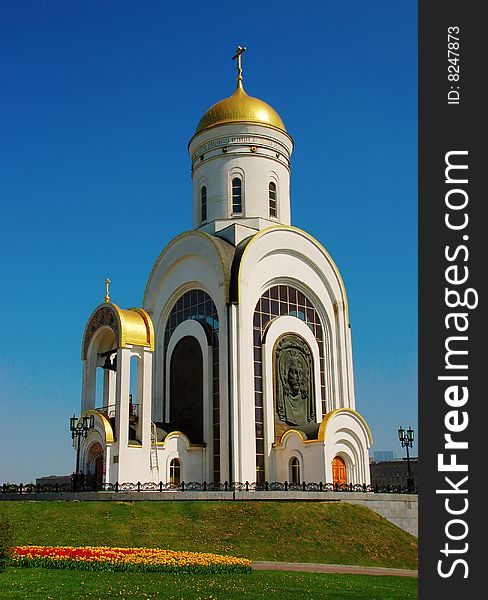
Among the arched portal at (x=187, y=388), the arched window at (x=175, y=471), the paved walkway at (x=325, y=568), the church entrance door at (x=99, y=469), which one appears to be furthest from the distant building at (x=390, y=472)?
the paved walkway at (x=325, y=568)

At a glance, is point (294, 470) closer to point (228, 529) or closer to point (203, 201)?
point (228, 529)

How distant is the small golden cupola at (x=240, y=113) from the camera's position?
34344mm

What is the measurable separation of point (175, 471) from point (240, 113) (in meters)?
17.8

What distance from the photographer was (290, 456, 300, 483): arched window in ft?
92.0

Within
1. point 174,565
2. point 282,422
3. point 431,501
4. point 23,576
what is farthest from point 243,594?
point 282,422

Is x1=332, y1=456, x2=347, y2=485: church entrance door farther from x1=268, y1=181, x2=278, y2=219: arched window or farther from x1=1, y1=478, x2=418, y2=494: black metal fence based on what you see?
x1=268, y1=181, x2=278, y2=219: arched window

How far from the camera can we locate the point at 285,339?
1213 inches

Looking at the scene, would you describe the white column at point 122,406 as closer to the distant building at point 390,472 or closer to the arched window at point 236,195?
the arched window at point 236,195

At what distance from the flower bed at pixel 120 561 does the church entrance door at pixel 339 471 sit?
47.3 ft

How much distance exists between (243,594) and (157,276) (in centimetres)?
2411

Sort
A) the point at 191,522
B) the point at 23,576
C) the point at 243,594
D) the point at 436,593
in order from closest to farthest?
the point at 436,593 → the point at 243,594 → the point at 23,576 → the point at 191,522

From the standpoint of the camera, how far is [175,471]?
1130 inches

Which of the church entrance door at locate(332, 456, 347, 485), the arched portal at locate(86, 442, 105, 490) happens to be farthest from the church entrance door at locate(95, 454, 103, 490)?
the church entrance door at locate(332, 456, 347, 485)

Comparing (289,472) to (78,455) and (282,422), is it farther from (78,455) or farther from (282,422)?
(78,455)
